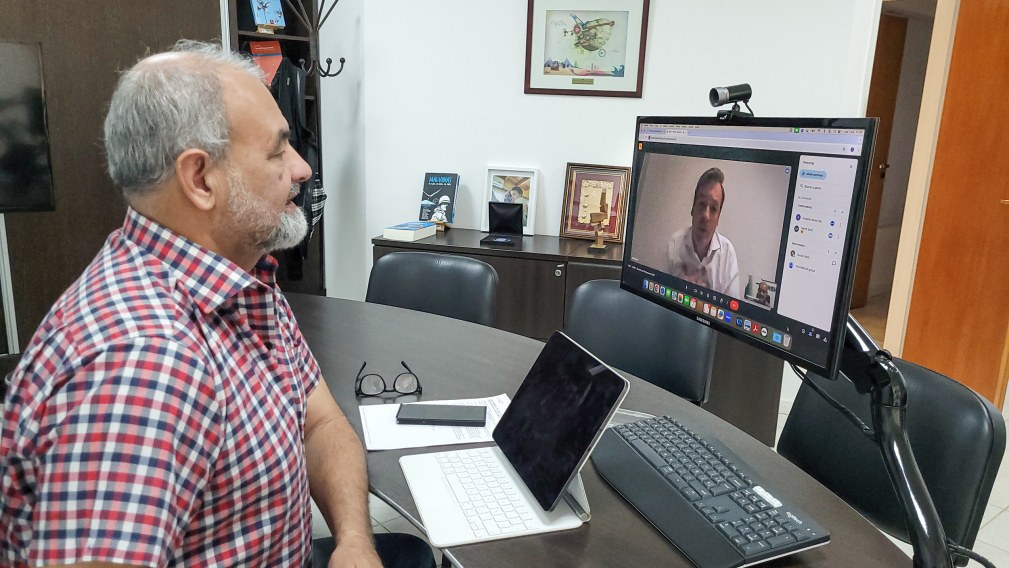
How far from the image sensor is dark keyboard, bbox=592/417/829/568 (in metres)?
0.91

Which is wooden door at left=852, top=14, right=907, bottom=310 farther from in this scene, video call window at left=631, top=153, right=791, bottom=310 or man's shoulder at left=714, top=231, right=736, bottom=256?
man's shoulder at left=714, top=231, right=736, bottom=256

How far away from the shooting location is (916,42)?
511 centimetres

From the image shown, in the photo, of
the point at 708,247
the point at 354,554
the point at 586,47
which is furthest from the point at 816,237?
the point at 586,47

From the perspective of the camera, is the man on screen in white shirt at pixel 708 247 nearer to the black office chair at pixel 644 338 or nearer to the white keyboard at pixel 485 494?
the white keyboard at pixel 485 494

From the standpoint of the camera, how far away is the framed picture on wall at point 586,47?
10.6 ft

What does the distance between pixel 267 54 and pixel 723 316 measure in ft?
10.6

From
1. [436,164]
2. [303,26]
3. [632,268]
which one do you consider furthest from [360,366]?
[303,26]

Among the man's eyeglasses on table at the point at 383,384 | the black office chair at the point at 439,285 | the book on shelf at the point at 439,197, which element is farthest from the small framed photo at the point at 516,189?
the man's eyeglasses on table at the point at 383,384

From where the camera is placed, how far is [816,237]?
1.01 m

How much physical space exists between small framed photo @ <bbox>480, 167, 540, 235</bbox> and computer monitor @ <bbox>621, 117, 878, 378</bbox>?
6.65ft

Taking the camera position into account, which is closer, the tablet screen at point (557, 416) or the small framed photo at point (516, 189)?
the tablet screen at point (557, 416)

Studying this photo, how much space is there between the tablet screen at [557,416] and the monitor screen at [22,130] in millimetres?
2791

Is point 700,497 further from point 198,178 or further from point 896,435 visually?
point 198,178

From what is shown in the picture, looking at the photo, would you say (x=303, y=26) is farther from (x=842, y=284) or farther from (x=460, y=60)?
(x=842, y=284)
